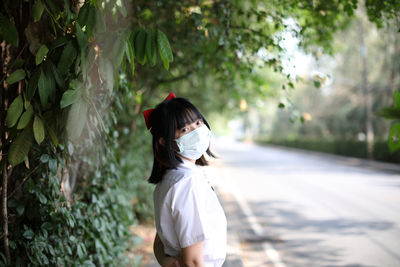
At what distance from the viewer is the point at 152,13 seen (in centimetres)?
446

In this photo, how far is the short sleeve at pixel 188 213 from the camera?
1.65m

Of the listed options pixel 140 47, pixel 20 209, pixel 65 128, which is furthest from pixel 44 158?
pixel 140 47

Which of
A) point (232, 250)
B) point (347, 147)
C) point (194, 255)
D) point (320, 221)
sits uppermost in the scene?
point (194, 255)

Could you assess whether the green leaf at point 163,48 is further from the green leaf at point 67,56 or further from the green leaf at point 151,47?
the green leaf at point 67,56

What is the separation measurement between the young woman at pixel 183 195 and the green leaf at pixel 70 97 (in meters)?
0.42

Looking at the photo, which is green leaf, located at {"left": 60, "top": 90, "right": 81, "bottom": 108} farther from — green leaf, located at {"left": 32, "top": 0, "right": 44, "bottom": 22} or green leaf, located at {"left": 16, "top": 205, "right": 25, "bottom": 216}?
green leaf, located at {"left": 16, "top": 205, "right": 25, "bottom": 216}

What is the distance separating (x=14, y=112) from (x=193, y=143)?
0.95 m

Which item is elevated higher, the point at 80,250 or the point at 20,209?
the point at 20,209

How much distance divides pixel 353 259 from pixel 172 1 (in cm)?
450

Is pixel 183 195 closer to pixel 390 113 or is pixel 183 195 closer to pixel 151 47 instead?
pixel 151 47

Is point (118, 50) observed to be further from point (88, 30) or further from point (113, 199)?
point (113, 199)

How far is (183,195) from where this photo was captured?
1669mm

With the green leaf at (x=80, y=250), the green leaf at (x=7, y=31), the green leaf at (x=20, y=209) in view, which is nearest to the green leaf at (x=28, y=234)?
the green leaf at (x=20, y=209)

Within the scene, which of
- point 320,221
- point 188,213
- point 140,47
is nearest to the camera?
point 188,213
